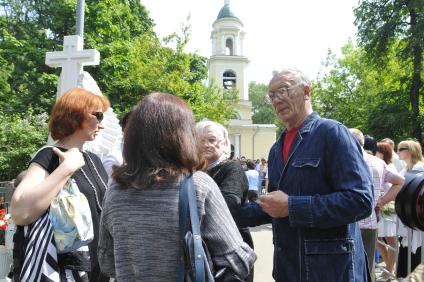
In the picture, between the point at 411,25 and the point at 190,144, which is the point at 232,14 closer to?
the point at 411,25

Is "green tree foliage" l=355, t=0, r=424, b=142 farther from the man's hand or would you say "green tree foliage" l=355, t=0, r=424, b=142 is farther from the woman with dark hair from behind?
the woman with dark hair from behind

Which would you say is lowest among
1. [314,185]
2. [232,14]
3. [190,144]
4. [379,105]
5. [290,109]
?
[314,185]

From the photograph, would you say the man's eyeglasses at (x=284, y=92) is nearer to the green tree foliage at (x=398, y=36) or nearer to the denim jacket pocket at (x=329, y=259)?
the denim jacket pocket at (x=329, y=259)

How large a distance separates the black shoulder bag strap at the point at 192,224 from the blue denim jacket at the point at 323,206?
695 mm

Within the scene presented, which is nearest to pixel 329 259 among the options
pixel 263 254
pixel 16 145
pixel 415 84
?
pixel 263 254

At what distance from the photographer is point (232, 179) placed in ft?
10.6

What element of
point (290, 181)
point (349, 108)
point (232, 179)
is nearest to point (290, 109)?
point (290, 181)

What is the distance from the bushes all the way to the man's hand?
38.6ft

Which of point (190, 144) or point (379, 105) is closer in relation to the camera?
point (190, 144)

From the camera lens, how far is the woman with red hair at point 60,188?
223 cm

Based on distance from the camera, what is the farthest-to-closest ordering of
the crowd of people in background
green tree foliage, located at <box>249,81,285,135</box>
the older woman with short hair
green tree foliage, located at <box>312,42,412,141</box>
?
green tree foliage, located at <box>249,81,285,135</box>, green tree foliage, located at <box>312,42,412,141</box>, the older woman with short hair, the crowd of people in background

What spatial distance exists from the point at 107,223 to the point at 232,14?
57.4 metres

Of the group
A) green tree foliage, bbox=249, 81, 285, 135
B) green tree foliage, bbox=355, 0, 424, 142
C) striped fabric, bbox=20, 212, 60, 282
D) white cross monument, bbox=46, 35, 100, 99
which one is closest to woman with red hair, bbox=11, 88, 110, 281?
striped fabric, bbox=20, 212, 60, 282

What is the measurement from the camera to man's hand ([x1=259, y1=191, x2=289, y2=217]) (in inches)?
88.3
